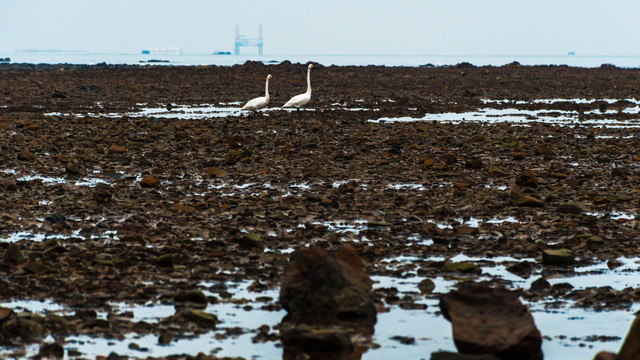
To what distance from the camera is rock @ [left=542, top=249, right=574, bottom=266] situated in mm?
10523

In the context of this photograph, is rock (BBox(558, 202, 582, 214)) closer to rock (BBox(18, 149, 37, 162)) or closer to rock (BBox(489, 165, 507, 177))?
rock (BBox(489, 165, 507, 177))

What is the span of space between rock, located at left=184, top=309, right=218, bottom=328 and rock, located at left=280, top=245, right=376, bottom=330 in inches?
28.4

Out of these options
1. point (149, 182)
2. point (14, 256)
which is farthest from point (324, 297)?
point (149, 182)

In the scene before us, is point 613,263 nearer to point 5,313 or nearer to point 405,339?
point 405,339

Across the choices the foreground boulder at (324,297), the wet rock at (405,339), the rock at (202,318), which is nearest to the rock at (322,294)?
the foreground boulder at (324,297)

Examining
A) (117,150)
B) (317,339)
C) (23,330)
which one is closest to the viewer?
(317,339)

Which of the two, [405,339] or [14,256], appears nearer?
[405,339]

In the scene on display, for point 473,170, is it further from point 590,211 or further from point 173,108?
point 173,108

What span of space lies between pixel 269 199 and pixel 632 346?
9.49 metres

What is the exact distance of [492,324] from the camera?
725 centimetres

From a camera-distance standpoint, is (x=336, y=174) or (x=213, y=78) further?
(x=213, y=78)

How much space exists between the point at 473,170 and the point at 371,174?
7.81 ft

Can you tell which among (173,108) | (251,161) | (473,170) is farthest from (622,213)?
(173,108)

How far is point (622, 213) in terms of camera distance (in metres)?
13.8
